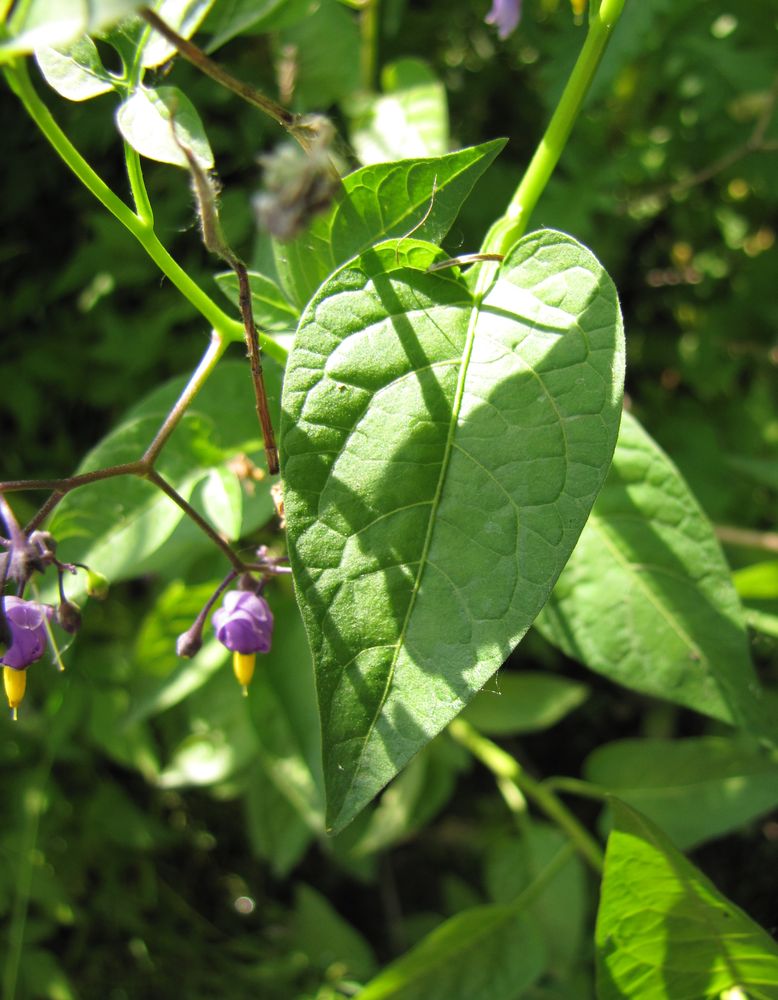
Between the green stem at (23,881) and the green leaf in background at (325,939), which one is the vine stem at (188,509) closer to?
the green stem at (23,881)

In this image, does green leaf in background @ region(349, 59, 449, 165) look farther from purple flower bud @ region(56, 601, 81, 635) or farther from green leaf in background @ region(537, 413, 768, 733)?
purple flower bud @ region(56, 601, 81, 635)

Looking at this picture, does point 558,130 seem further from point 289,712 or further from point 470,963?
point 470,963

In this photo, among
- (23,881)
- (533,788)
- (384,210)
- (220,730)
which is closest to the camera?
(384,210)

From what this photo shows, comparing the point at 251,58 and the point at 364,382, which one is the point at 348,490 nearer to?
the point at 364,382

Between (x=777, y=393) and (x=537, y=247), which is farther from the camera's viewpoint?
(x=777, y=393)

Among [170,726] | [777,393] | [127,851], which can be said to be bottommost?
[127,851]

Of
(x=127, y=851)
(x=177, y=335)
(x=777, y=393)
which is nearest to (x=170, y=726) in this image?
(x=127, y=851)

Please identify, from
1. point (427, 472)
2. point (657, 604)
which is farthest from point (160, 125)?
point (657, 604)
